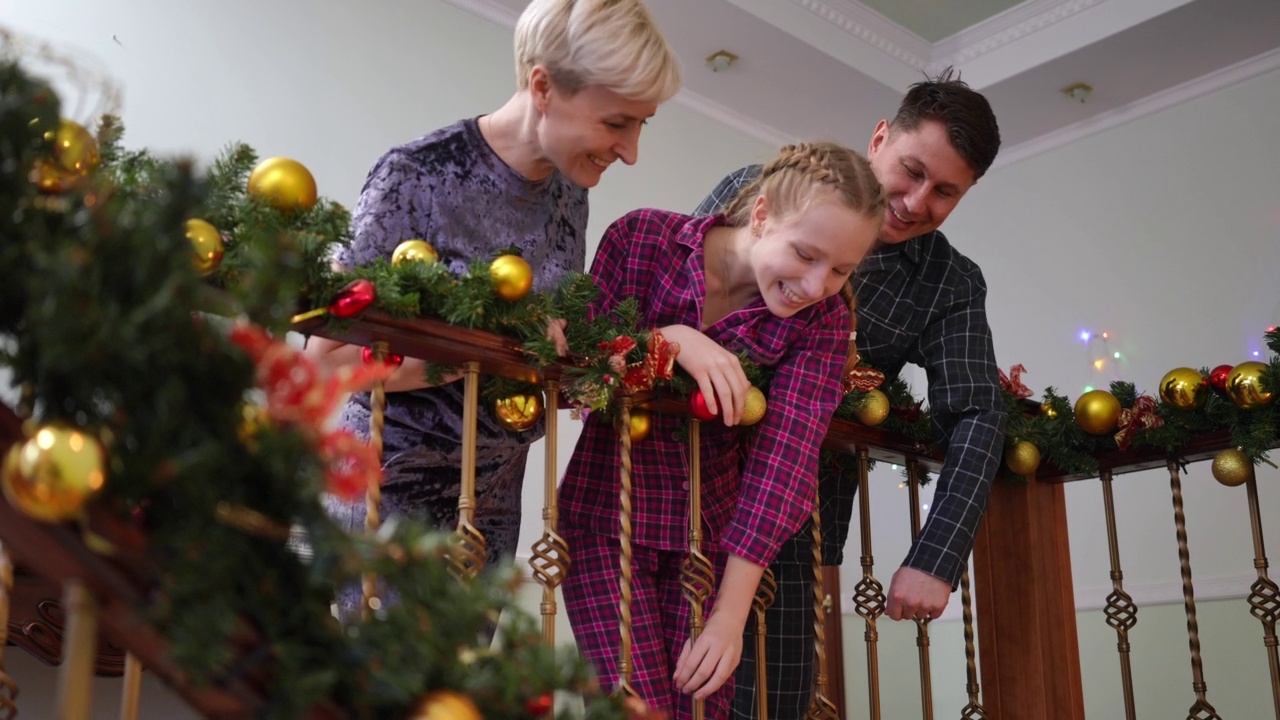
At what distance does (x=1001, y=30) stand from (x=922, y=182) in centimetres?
299

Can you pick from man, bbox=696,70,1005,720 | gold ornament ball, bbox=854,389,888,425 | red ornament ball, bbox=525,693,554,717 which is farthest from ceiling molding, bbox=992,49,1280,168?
red ornament ball, bbox=525,693,554,717

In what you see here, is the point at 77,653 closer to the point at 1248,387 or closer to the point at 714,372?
the point at 714,372

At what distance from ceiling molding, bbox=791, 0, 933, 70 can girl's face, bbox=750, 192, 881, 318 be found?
317cm

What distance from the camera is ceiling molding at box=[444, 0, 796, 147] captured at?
438cm

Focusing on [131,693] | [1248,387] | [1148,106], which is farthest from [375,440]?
[1148,106]

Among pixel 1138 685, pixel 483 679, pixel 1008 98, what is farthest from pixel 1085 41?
pixel 483 679

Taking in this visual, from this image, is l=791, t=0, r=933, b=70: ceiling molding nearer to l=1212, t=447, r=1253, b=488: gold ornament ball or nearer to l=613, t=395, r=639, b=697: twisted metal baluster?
l=1212, t=447, r=1253, b=488: gold ornament ball

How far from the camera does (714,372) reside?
5.14 ft

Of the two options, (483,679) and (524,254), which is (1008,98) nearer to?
(524,254)

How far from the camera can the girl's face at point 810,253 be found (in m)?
1.65

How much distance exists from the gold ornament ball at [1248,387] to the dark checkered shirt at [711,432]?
771 mm

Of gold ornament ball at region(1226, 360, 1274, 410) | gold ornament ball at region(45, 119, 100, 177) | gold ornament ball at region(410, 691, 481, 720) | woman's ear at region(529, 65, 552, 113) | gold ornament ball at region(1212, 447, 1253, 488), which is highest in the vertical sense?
woman's ear at region(529, 65, 552, 113)

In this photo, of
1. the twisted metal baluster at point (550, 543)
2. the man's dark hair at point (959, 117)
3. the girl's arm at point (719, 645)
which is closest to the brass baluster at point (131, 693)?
the twisted metal baluster at point (550, 543)

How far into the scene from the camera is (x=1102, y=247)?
16.0ft
